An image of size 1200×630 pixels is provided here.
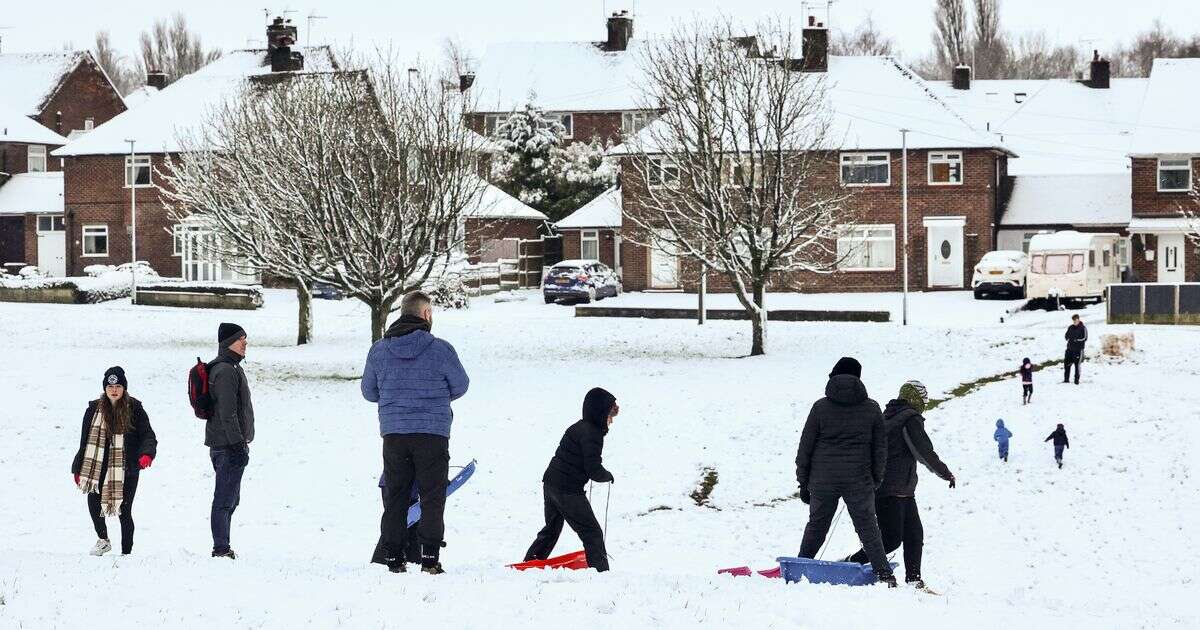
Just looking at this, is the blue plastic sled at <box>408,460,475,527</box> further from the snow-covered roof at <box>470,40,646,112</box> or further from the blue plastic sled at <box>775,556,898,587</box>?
the snow-covered roof at <box>470,40,646,112</box>

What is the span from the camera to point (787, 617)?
30.2 feet

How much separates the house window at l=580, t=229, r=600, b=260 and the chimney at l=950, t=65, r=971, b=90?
23.8 m

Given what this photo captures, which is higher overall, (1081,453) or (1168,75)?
(1168,75)

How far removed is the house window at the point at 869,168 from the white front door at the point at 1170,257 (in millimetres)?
9396

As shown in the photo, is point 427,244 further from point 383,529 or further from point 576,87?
point 576,87

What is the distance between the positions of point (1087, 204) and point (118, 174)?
122 feet

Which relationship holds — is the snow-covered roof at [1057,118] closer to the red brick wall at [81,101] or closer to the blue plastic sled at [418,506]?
the red brick wall at [81,101]

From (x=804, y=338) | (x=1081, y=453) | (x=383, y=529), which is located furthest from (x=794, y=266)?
(x=383, y=529)

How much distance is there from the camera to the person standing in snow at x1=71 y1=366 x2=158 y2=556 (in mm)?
12445

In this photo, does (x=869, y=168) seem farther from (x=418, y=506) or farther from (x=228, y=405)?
(x=418, y=506)

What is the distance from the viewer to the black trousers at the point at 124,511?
12.6 metres

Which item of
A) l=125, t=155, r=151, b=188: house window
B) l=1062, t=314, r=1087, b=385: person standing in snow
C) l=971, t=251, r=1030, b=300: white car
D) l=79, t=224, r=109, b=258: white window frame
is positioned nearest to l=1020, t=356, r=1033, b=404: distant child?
l=1062, t=314, r=1087, b=385: person standing in snow

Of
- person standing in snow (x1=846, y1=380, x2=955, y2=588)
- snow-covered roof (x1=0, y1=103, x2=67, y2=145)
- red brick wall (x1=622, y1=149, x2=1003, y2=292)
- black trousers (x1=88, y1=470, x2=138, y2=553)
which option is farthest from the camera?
snow-covered roof (x1=0, y1=103, x2=67, y2=145)

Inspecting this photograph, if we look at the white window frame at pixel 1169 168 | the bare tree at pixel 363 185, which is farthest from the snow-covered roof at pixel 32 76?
the white window frame at pixel 1169 168
